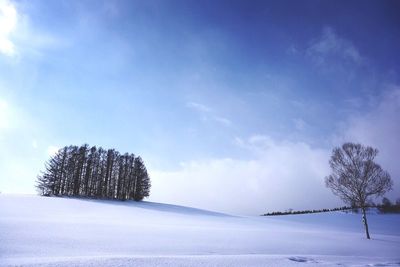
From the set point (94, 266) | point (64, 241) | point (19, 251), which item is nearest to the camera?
point (94, 266)

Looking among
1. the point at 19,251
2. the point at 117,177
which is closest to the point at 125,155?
the point at 117,177

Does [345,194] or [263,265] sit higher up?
[345,194]

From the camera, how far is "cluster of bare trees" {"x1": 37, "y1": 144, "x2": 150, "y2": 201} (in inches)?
1876

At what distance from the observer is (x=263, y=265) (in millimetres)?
6523

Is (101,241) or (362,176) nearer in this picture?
(101,241)

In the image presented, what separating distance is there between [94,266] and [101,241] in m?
5.64

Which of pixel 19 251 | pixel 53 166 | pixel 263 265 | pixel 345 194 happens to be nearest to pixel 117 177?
pixel 53 166

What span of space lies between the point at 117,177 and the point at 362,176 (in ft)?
151

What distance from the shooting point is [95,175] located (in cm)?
5025

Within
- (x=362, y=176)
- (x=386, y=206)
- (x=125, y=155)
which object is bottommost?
(x=386, y=206)

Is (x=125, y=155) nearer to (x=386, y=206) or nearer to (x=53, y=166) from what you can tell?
(x=53, y=166)

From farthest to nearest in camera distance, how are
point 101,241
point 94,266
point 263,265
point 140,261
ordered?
point 101,241 < point 263,265 < point 140,261 < point 94,266

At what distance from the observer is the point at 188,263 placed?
621 cm

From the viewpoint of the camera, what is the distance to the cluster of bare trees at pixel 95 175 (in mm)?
47656
